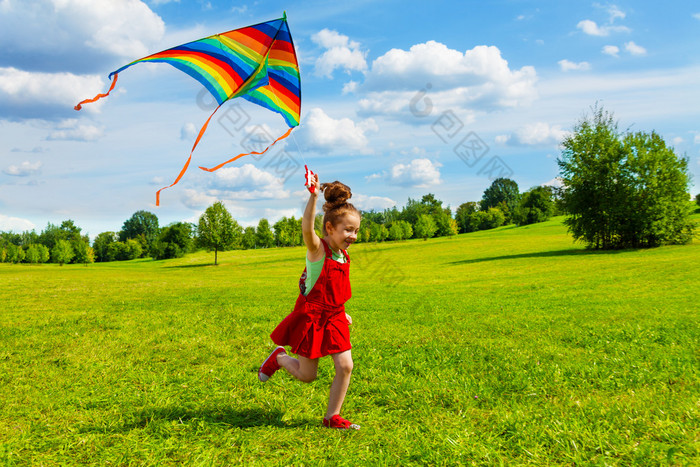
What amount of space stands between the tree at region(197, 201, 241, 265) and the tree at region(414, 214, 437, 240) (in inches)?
1453

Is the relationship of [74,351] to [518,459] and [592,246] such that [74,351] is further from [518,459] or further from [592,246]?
[592,246]

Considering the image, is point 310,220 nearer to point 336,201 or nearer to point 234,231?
point 336,201

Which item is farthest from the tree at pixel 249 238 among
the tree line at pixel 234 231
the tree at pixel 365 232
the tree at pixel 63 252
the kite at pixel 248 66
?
the kite at pixel 248 66

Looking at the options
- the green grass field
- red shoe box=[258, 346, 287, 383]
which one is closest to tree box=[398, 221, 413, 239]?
the green grass field

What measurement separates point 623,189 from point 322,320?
1409 inches

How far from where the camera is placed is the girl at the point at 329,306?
432cm

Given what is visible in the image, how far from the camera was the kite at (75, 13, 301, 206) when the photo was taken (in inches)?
197

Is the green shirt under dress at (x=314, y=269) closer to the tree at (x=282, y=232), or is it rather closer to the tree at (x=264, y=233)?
the tree at (x=282, y=232)

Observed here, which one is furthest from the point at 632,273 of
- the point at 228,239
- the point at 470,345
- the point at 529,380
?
the point at 228,239

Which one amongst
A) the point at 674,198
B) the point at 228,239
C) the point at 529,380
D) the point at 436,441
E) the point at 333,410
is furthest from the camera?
the point at 228,239

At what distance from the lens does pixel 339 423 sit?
4.33 metres

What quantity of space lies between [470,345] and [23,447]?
600 cm

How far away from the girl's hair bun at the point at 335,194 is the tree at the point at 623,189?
35.0m

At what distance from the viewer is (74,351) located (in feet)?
24.5
